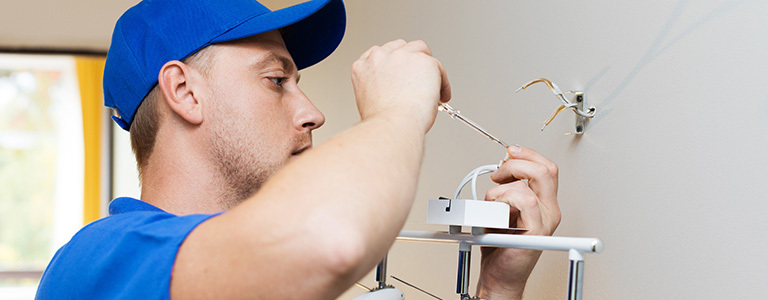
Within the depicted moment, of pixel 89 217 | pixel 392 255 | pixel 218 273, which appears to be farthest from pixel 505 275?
pixel 89 217

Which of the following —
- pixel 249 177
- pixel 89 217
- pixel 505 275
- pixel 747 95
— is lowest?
pixel 89 217

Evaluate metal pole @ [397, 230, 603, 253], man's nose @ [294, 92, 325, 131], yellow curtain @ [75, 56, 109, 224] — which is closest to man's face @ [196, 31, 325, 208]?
man's nose @ [294, 92, 325, 131]

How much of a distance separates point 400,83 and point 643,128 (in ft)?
1.22

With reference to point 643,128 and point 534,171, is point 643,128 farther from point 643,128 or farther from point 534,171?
point 534,171

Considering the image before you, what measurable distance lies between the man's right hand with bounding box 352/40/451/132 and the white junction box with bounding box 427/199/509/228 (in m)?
0.15

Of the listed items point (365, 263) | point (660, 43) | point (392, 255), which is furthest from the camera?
point (392, 255)

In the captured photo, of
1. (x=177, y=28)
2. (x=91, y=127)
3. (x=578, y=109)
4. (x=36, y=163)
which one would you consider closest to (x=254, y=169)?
(x=177, y=28)

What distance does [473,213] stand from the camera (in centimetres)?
82

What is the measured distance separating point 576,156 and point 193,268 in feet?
2.10

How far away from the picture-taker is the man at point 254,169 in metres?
0.56

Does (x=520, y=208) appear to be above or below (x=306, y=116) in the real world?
below

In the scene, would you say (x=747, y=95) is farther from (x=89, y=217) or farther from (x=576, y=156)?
(x=89, y=217)

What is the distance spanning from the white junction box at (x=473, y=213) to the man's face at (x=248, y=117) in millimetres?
248

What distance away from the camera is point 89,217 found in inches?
172
